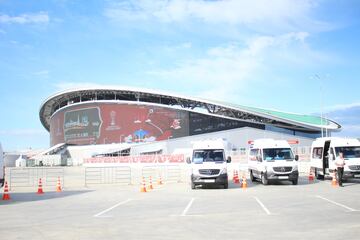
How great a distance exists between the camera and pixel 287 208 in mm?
14953

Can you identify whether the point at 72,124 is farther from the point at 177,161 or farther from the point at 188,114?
the point at 177,161

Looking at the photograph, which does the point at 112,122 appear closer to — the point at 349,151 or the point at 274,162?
the point at 274,162

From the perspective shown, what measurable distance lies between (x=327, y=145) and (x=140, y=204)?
1602 cm

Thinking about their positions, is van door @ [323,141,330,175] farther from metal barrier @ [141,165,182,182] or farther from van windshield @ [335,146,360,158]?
metal barrier @ [141,165,182,182]

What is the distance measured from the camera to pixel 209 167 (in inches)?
945

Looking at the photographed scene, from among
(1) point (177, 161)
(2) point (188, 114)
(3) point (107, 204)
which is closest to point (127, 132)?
(2) point (188, 114)

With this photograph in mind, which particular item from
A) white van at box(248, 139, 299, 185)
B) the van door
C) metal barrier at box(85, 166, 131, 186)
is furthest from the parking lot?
metal barrier at box(85, 166, 131, 186)

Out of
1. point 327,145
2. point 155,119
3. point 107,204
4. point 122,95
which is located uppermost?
point 122,95

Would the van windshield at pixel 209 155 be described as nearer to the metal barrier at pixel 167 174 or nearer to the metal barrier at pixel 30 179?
the metal barrier at pixel 167 174

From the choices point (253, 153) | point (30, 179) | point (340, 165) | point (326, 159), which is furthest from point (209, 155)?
point (30, 179)

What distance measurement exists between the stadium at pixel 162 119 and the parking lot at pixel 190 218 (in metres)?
76.9

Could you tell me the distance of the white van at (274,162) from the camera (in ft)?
82.9

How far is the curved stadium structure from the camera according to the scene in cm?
10469

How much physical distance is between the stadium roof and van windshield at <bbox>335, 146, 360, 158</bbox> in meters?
74.0
